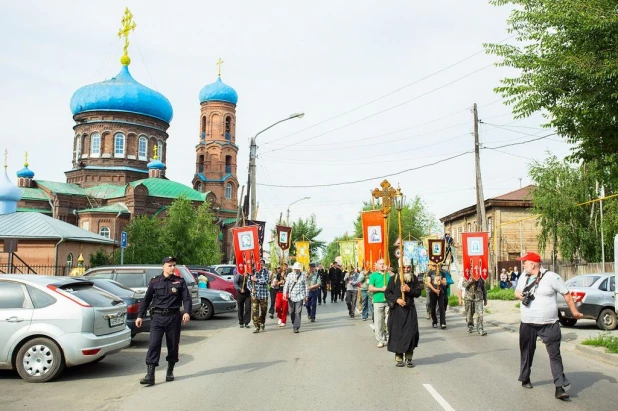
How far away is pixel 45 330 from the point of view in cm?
852

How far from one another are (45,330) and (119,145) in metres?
53.3

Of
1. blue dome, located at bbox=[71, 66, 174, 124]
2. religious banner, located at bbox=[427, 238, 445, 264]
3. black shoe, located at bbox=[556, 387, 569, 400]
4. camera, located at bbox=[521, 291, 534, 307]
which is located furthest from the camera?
blue dome, located at bbox=[71, 66, 174, 124]

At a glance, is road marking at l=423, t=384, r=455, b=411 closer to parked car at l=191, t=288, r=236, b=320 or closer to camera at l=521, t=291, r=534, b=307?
camera at l=521, t=291, r=534, b=307

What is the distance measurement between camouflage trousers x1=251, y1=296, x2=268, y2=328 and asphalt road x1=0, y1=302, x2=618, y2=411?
222 centimetres

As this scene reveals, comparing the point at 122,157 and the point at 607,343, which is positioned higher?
the point at 122,157

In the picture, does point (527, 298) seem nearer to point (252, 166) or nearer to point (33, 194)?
point (252, 166)

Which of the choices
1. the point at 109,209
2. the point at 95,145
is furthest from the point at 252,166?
the point at 95,145

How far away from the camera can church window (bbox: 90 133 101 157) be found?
58.8 meters

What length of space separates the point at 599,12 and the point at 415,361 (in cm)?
637

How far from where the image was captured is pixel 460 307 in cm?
2462

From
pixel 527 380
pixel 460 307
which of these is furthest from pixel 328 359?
pixel 460 307

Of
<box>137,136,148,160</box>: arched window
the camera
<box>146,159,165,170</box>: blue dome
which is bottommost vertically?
the camera

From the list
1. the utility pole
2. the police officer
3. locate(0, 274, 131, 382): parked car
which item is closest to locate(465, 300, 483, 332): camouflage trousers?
the police officer

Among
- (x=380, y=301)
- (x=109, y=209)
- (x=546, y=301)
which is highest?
(x=109, y=209)
